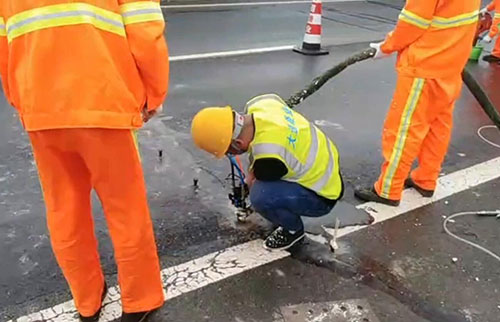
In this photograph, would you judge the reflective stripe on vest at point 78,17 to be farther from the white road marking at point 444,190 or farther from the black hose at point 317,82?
the black hose at point 317,82

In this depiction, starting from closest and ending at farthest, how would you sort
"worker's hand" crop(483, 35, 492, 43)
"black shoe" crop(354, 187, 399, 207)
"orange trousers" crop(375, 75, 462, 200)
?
"orange trousers" crop(375, 75, 462, 200) < "black shoe" crop(354, 187, 399, 207) < "worker's hand" crop(483, 35, 492, 43)

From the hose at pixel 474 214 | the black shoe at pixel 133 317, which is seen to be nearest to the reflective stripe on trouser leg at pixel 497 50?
the hose at pixel 474 214

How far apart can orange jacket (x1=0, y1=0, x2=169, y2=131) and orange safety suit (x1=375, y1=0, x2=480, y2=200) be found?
195 cm

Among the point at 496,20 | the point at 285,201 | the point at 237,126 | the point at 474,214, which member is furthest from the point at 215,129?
the point at 496,20

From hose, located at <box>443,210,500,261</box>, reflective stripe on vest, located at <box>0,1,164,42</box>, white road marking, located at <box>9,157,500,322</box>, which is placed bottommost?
hose, located at <box>443,210,500,261</box>

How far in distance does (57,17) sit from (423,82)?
2404 millimetres

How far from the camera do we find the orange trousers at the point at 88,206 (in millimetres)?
2320

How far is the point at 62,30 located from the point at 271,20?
889 cm

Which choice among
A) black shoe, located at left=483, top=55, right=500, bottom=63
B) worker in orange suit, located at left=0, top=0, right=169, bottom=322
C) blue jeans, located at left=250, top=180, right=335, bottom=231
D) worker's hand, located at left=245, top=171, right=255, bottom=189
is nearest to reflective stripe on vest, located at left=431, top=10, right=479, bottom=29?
blue jeans, located at left=250, top=180, right=335, bottom=231

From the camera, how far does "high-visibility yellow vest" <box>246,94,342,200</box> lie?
302 cm

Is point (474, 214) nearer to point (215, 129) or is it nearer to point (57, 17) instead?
point (215, 129)

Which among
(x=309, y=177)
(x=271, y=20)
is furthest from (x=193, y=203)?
(x=271, y=20)

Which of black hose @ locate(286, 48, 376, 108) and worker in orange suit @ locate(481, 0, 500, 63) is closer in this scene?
black hose @ locate(286, 48, 376, 108)

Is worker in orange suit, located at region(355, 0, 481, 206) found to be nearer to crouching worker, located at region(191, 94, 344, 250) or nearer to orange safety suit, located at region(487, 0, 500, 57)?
crouching worker, located at region(191, 94, 344, 250)
